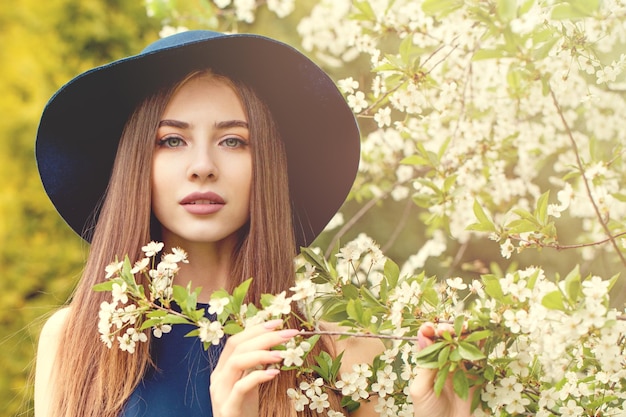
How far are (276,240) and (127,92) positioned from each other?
0.50 metres

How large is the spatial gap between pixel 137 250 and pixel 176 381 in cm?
31

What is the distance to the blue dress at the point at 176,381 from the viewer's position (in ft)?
6.12

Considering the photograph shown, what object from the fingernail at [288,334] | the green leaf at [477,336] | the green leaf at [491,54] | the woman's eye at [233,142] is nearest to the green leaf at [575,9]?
the green leaf at [491,54]

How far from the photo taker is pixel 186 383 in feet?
6.27

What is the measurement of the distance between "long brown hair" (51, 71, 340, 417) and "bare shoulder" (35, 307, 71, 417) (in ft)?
0.12

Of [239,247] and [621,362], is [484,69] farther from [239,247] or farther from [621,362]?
[621,362]

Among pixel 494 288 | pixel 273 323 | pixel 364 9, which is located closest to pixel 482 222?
pixel 494 288

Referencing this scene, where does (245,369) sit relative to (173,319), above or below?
below

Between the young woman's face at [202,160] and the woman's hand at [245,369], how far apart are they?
1.29 ft

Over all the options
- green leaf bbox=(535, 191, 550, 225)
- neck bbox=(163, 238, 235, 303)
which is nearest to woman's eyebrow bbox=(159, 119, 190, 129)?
neck bbox=(163, 238, 235, 303)

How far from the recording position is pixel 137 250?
195cm

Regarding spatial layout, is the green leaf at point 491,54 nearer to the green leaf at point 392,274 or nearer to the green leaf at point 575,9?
the green leaf at point 575,9

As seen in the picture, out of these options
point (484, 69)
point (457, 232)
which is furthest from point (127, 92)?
point (457, 232)

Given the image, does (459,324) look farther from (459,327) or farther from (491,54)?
(491,54)
